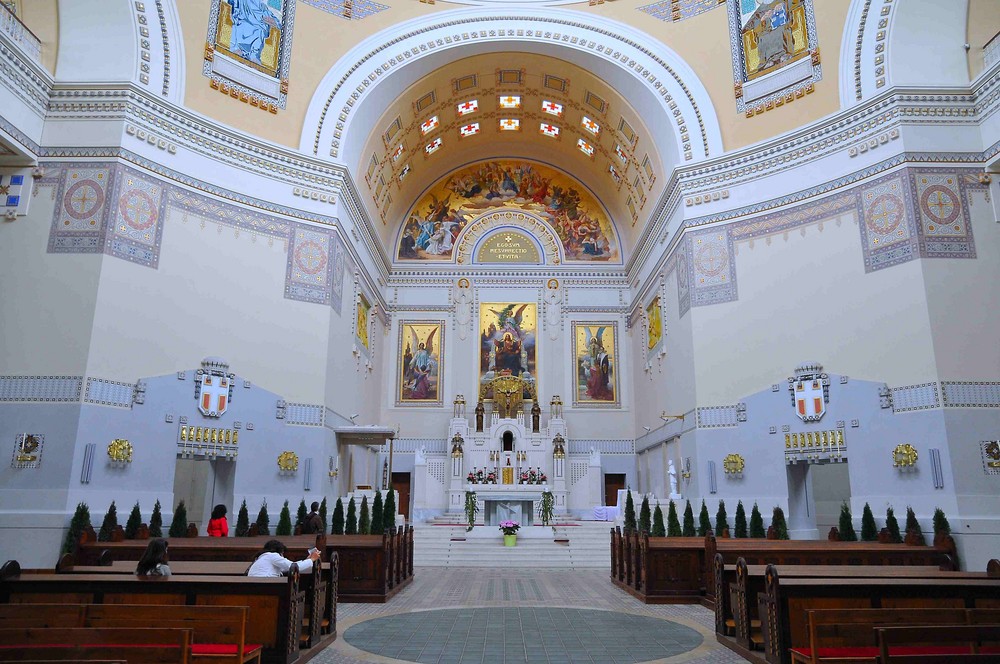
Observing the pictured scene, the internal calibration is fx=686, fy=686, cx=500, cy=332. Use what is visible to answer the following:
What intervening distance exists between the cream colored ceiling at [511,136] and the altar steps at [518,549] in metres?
10.8

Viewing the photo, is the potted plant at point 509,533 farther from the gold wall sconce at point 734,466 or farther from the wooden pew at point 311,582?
the wooden pew at point 311,582

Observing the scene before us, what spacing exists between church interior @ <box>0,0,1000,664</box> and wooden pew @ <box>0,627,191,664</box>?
15.0ft

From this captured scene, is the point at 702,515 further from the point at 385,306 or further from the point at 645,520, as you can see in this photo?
the point at 385,306

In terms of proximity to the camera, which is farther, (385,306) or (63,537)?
(385,306)

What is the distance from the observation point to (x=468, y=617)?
8.66 metres

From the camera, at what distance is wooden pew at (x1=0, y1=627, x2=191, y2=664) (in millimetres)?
3727

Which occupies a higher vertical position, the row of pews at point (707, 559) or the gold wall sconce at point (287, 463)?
the gold wall sconce at point (287, 463)

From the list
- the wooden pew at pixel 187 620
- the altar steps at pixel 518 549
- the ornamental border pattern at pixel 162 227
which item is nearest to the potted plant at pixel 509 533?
the altar steps at pixel 518 549

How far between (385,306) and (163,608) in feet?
74.0

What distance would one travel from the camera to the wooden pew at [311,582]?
674cm

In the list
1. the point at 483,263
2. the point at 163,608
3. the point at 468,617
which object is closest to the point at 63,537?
the point at 468,617

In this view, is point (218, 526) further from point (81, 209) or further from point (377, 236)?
point (377, 236)

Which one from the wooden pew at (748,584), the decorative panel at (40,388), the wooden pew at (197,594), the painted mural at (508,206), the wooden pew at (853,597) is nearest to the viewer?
the wooden pew at (197,594)

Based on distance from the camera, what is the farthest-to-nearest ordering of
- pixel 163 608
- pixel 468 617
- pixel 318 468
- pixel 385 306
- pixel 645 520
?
1. pixel 385 306
2. pixel 318 468
3. pixel 645 520
4. pixel 468 617
5. pixel 163 608
